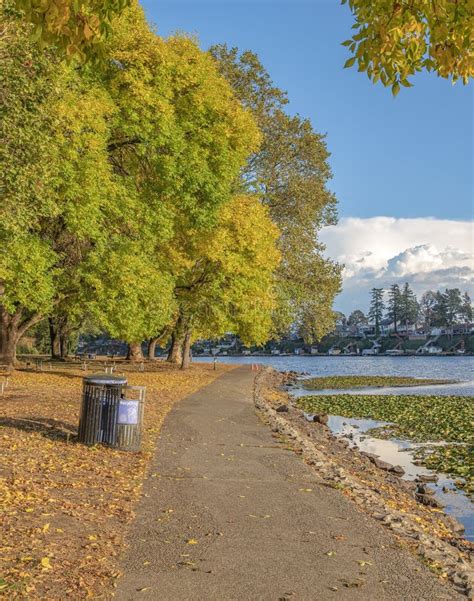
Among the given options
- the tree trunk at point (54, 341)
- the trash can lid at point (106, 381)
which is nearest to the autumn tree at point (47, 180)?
the trash can lid at point (106, 381)

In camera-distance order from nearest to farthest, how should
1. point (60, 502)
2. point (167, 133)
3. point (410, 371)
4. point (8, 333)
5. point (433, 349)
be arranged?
point (60, 502), point (167, 133), point (8, 333), point (410, 371), point (433, 349)

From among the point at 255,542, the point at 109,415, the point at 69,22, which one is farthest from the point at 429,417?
the point at 69,22

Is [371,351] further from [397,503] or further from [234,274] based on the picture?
Result: [397,503]

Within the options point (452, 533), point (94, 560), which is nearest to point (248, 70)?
point (452, 533)

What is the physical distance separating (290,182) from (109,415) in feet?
96.4

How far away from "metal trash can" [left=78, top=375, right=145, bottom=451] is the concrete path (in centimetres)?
97

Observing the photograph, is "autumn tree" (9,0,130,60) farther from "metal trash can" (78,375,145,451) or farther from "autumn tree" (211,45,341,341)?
"autumn tree" (211,45,341,341)

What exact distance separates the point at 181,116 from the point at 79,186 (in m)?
6.72

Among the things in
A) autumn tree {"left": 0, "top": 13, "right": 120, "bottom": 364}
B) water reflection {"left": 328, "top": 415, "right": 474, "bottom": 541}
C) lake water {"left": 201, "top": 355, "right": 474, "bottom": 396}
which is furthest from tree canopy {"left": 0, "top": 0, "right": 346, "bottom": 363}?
lake water {"left": 201, "top": 355, "right": 474, "bottom": 396}

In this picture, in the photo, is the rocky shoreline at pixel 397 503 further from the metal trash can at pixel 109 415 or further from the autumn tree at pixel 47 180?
the autumn tree at pixel 47 180

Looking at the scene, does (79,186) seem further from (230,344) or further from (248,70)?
(230,344)

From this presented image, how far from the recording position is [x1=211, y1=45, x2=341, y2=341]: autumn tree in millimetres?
40031

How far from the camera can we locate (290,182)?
1571 inches

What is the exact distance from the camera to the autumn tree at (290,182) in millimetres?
40031
